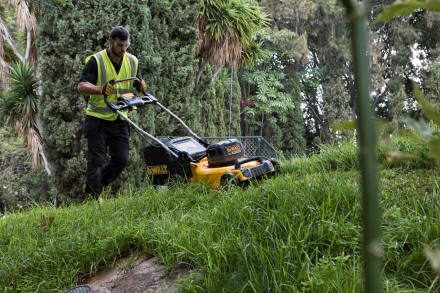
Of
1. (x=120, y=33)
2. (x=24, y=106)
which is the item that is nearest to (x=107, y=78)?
(x=120, y=33)

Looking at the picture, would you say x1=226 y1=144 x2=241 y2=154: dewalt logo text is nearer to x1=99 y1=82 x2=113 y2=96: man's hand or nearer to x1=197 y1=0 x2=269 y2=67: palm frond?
x1=99 y1=82 x2=113 y2=96: man's hand

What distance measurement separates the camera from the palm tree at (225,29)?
1033 cm

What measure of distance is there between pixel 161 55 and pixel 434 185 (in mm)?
6790

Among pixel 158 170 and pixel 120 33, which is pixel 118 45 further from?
pixel 158 170

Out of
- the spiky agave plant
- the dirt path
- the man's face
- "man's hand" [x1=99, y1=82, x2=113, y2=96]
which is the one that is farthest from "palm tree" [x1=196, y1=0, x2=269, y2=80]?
the dirt path

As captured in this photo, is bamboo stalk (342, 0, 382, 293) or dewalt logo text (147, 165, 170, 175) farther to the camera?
dewalt logo text (147, 165, 170, 175)

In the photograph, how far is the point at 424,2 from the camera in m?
0.47

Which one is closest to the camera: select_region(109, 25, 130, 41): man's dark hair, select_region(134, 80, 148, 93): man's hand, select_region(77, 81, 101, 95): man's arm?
select_region(77, 81, 101, 95): man's arm

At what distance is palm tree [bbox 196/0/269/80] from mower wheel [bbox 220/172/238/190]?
6097 mm

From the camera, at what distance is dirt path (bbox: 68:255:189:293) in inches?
109

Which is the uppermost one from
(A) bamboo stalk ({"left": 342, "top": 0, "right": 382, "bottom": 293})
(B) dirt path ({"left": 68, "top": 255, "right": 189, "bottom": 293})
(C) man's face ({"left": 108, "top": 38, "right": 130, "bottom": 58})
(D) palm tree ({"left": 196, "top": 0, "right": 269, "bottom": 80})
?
(D) palm tree ({"left": 196, "top": 0, "right": 269, "bottom": 80})

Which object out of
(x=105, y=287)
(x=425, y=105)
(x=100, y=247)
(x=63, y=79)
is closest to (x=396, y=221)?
(x=105, y=287)

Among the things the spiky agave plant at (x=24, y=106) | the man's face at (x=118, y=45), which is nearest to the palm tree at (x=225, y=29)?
the spiky agave plant at (x=24, y=106)

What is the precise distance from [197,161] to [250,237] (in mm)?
2493
